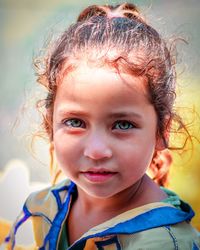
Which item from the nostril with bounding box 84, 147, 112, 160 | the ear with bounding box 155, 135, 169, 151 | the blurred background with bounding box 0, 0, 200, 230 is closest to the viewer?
the nostril with bounding box 84, 147, 112, 160

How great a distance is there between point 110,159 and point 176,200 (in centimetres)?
20

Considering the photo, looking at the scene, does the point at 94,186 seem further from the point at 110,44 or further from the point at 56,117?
the point at 110,44

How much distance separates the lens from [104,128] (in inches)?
31.4

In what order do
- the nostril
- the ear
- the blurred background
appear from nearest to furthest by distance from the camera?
1. the nostril
2. the ear
3. the blurred background

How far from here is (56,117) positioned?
0.87m

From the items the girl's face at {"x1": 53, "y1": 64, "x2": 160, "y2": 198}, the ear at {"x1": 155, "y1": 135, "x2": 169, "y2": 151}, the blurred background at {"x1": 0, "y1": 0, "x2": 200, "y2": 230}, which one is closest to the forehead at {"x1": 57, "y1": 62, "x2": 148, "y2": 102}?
the girl's face at {"x1": 53, "y1": 64, "x2": 160, "y2": 198}

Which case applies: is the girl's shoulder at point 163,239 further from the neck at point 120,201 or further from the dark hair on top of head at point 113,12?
the dark hair on top of head at point 113,12

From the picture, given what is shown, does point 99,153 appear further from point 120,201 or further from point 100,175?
point 120,201

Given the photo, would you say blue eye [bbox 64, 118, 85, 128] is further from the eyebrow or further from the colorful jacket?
the colorful jacket

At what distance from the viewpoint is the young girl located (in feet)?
2.60

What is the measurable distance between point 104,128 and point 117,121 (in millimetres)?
27

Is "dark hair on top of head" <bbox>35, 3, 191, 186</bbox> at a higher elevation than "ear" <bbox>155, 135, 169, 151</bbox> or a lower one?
higher

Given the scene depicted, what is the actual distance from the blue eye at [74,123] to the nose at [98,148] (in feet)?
0.14

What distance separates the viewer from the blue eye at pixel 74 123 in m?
0.83
